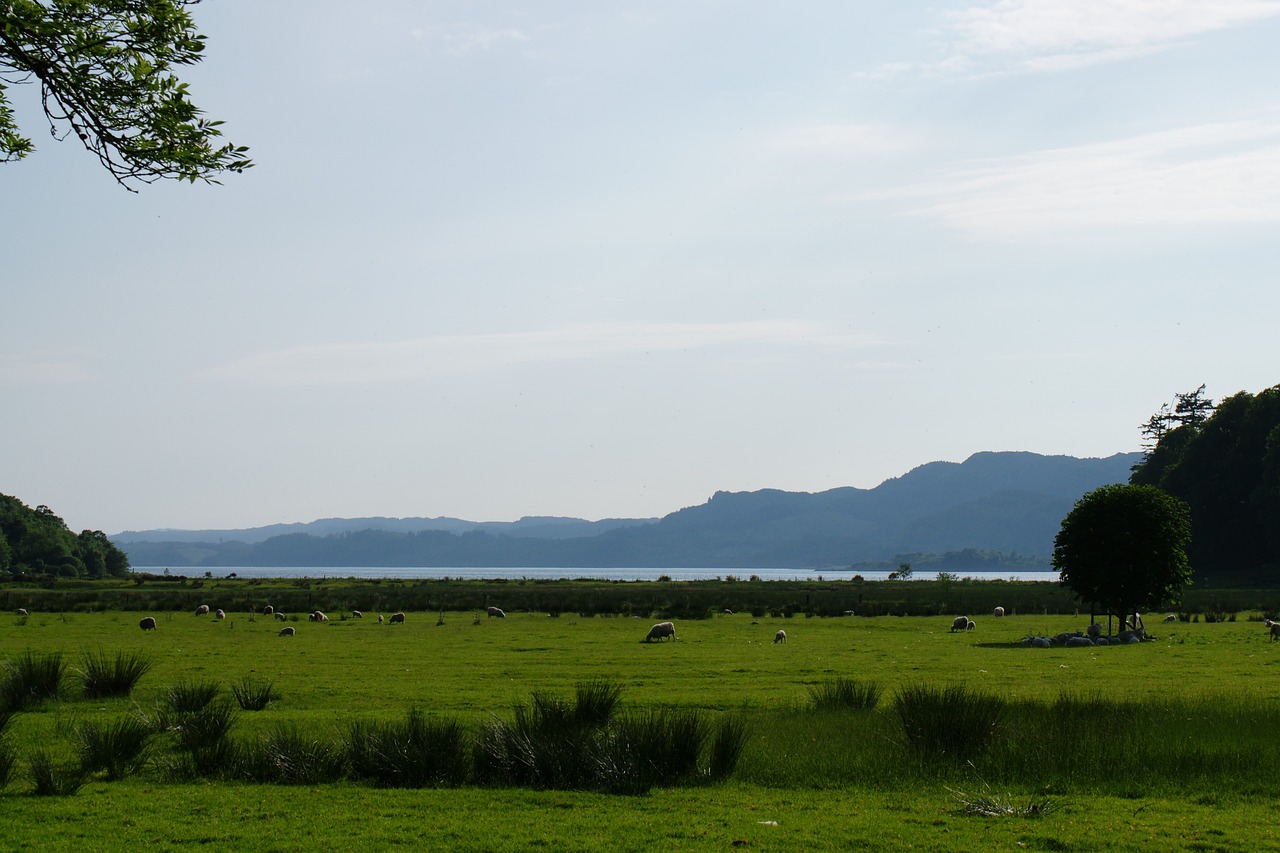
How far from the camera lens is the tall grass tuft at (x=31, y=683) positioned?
21.1 meters

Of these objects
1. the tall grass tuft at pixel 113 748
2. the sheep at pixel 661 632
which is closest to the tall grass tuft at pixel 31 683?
the tall grass tuft at pixel 113 748

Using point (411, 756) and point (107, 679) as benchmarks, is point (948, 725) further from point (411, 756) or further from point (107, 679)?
point (107, 679)

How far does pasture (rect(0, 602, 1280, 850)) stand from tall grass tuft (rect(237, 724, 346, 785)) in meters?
0.37

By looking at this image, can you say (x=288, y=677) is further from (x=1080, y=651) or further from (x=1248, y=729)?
(x=1080, y=651)

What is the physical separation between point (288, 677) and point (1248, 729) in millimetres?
21266


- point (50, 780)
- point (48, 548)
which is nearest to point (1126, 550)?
point (50, 780)

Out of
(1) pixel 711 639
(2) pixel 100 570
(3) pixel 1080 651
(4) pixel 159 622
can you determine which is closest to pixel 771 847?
(3) pixel 1080 651

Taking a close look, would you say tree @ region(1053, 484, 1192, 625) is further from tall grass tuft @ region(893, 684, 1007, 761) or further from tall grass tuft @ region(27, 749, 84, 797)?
tall grass tuft @ region(27, 749, 84, 797)

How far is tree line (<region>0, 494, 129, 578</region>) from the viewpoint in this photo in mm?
144875

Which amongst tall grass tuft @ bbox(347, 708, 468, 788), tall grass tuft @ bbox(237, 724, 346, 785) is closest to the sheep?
tall grass tuft @ bbox(347, 708, 468, 788)

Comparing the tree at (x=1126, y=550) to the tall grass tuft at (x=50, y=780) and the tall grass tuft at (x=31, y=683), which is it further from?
the tall grass tuft at (x=50, y=780)

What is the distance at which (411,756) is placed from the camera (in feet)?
47.9

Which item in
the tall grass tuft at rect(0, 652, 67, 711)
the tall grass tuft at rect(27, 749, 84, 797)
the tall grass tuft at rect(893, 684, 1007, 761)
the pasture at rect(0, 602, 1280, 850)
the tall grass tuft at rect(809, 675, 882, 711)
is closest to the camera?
the pasture at rect(0, 602, 1280, 850)

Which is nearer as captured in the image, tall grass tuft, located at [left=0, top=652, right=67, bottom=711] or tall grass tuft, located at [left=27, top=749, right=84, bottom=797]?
tall grass tuft, located at [left=27, top=749, right=84, bottom=797]
